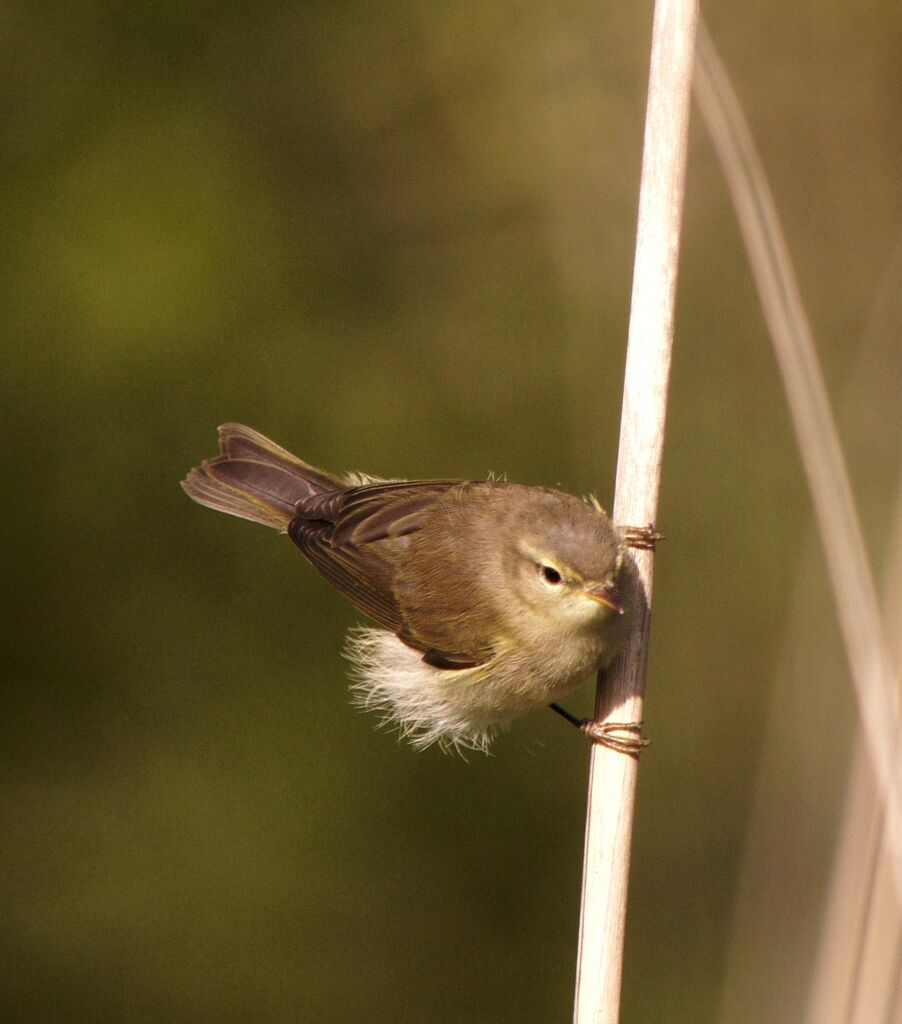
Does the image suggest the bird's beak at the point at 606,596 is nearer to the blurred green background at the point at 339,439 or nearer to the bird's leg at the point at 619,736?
the bird's leg at the point at 619,736

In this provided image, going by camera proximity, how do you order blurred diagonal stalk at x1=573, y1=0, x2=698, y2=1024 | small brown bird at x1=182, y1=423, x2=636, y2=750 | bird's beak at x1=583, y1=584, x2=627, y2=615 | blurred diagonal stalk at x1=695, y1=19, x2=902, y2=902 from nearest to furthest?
blurred diagonal stalk at x1=573, y1=0, x2=698, y2=1024 < blurred diagonal stalk at x1=695, y1=19, x2=902, y2=902 < bird's beak at x1=583, y1=584, x2=627, y2=615 < small brown bird at x1=182, y1=423, x2=636, y2=750

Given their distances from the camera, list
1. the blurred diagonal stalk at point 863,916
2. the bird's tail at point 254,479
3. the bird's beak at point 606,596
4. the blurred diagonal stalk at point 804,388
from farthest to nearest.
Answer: the bird's tail at point 254,479 < the bird's beak at point 606,596 < the blurred diagonal stalk at point 804,388 < the blurred diagonal stalk at point 863,916

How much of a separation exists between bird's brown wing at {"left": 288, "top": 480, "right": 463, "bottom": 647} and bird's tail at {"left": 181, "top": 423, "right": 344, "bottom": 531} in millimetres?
223

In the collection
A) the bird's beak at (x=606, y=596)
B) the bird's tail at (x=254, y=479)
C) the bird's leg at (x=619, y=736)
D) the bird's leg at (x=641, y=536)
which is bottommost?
the bird's leg at (x=619, y=736)

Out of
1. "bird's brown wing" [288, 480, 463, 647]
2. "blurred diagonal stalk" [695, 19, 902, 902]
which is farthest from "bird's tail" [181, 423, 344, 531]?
"blurred diagonal stalk" [695, 19, 902, 902]

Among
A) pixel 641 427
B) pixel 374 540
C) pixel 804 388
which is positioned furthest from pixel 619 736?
pixel 374 540

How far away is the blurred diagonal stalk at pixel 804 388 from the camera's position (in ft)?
7.39

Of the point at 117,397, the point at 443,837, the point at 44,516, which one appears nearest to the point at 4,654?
the point at 44,516

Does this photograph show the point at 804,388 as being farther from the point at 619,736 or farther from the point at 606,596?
the point at 619,736

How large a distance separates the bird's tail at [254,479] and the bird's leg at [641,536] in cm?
122

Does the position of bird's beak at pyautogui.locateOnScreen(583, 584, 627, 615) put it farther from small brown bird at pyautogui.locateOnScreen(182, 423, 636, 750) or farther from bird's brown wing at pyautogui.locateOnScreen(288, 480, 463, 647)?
bird's brown wing at pyautogui.locateOnScreen(288, 480, 463, 647)

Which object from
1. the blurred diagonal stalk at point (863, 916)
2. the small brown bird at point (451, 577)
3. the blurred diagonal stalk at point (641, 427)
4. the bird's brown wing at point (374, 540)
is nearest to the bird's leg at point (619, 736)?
the blurred diagonal stalk at point (641, 427)

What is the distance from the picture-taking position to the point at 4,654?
13.1 ft

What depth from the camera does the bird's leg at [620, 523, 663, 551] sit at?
251cm
